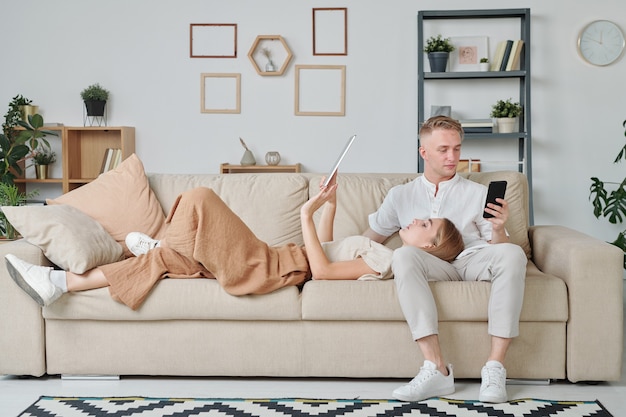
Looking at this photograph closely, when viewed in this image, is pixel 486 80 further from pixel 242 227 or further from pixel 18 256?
pixel 18 256

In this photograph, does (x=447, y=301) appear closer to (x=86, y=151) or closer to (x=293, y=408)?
(x=293, y=408)

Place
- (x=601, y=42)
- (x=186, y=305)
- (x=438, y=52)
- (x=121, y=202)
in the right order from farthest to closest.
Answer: (x=601, y=42) < (x=438, y=52) < (x=121, y=202) < (x=186, y=305)

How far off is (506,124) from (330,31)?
1.32 metres

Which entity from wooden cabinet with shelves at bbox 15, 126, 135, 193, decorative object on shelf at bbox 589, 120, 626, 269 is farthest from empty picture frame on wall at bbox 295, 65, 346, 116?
decorative object on shelf at bbox 589, 120, 626, 269

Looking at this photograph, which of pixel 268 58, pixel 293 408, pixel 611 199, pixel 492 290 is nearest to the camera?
pixel 293 408

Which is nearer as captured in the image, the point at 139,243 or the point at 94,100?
the point at 139,243

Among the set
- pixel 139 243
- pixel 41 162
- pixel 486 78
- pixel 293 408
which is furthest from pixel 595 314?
pixel 41 162

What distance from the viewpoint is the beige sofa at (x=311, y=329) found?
9.34ft

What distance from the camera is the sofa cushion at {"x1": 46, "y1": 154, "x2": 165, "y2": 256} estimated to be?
3.37 metres

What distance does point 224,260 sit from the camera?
116 inches

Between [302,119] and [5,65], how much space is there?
2.07 metres

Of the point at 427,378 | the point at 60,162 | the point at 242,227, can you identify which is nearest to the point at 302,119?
the point at 60,162

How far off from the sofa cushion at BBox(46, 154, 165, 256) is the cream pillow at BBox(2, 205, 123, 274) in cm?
24

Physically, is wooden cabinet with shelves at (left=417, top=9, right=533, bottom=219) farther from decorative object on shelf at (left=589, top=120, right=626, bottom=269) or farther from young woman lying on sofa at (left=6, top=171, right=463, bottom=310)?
young woman lying on sofa at (left=6, top=171, right=463, bottom=310)
